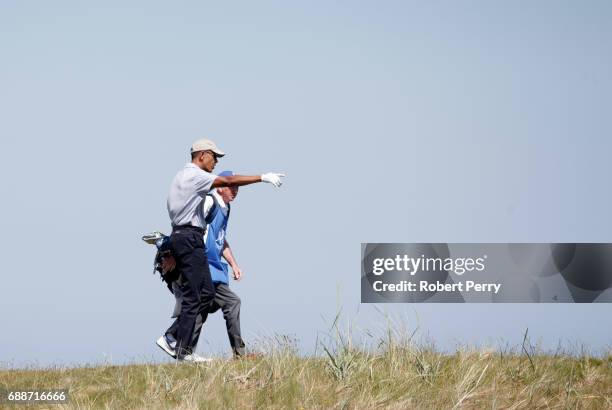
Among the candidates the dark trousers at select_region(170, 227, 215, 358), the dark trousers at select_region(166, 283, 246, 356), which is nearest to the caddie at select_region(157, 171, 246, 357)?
the dark trousers at select_region(166, 283, 246, 356)

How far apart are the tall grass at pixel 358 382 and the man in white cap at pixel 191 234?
57 cm

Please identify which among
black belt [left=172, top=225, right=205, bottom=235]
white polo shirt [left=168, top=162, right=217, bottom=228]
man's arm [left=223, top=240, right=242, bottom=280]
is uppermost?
white polo shirt [left=168, top=162, right=217, bottom=228]

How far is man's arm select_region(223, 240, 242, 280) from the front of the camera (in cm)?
1222

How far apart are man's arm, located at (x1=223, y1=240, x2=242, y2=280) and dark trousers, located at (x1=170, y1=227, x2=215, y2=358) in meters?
0.85

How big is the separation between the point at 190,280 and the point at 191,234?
22.1 inches

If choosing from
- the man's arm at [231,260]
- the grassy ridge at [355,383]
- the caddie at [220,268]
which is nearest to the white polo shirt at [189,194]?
the caddie at [220,268]

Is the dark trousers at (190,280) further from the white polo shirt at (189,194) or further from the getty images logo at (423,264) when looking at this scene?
the getty images logo at (423,264)

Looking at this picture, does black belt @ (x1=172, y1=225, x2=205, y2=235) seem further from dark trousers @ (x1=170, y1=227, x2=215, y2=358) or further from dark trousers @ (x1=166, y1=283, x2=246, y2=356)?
dark trousers @ (x1=166, y1=283, x2=246, y2=356)

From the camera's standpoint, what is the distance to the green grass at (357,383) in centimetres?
952

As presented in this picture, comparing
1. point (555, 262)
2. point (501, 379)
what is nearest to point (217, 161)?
point (501, 379)

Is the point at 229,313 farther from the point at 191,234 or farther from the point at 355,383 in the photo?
the point at 355,383

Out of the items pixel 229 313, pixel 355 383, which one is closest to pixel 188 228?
pixel 229 313

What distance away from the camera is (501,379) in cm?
1045

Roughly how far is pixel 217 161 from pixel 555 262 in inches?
318
